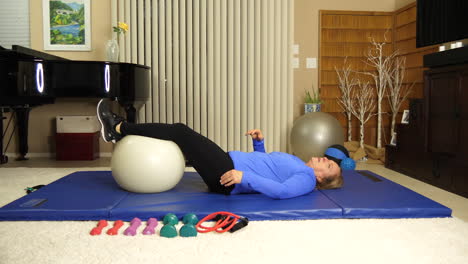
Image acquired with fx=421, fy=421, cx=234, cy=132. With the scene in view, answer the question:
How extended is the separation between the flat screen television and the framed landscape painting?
353 cm

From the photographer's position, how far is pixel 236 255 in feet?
5.72

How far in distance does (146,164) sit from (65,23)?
10.1ft

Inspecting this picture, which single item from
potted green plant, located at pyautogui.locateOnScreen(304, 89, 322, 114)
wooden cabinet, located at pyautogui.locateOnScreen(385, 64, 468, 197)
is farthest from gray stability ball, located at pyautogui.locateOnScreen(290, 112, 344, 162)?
wooden cabinet, located at pyautogui.locateOnScreen(385, 64, 468, 197)

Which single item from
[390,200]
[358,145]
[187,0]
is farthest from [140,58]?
[390,200]

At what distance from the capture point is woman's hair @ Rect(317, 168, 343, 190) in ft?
8.54

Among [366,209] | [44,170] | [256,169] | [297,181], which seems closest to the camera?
[366,209]

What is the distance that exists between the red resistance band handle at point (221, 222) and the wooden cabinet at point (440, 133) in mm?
1864

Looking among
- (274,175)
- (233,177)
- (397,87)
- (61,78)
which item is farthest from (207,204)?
(397,87)

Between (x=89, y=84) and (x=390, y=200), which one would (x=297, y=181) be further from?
(x=89, y=84)

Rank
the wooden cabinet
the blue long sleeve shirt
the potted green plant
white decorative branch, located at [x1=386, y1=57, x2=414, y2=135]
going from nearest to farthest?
the blue long sleeve shirt < the wooden cabinet < the potted green plant < white decorative branch, located at [x1=386, y1=57, x2=414, y2=135]

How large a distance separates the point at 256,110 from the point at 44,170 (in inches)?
91.5

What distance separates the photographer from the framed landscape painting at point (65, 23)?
480cm

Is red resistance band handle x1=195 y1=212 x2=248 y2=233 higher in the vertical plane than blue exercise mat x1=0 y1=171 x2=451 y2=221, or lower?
lower

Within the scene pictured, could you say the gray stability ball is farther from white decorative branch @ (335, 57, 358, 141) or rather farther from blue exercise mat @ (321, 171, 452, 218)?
blue exercise mat @ (321, 171, 452, 218)
